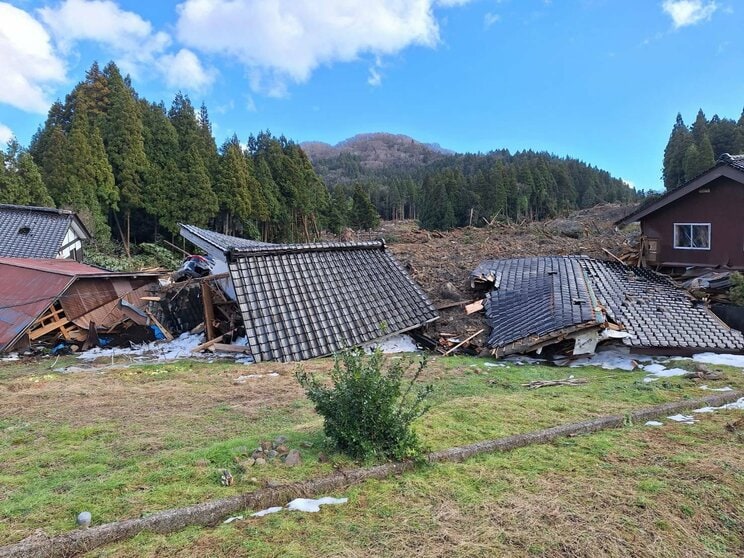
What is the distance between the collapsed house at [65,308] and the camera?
9898 millimetres

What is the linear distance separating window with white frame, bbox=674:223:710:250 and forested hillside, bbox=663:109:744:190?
30.2m

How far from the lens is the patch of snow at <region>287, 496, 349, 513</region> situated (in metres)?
3.12

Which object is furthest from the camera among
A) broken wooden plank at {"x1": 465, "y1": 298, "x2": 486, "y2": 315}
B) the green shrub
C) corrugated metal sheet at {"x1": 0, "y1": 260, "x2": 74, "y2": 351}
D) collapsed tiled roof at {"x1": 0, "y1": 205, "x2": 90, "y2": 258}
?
collapsed tiled roof at {"x1": 0, "y1": 205, "x2": 90, "y2": 258}

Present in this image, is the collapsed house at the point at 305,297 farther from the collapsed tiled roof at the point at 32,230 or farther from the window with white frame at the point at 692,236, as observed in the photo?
the window with white frame at the point at 692,236

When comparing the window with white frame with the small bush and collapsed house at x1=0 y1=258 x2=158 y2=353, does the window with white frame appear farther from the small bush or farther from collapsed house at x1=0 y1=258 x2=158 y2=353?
collapsed house at x1=0 y1=258 x2=158 y2=353

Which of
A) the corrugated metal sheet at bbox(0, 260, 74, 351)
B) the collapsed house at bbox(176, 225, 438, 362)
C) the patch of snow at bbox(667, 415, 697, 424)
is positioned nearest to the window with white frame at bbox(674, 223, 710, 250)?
the collapsed house at bbox(176, 225, 438, 362)

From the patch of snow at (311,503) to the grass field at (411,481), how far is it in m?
0.07

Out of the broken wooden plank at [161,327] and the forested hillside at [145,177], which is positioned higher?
the forested hillside at [145,177]

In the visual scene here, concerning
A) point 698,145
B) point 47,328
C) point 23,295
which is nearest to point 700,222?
point 47,328

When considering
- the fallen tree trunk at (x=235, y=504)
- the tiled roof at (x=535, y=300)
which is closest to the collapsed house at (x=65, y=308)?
the tiled roof at (x=535, y=300)

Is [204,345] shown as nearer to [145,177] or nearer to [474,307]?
[474,307]

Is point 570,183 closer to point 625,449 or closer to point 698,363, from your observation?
point 698,363

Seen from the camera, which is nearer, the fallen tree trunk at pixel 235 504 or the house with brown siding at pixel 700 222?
the fallen tree trunk at pixel 235 504

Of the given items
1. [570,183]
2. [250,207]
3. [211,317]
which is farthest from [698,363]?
[570,183]
